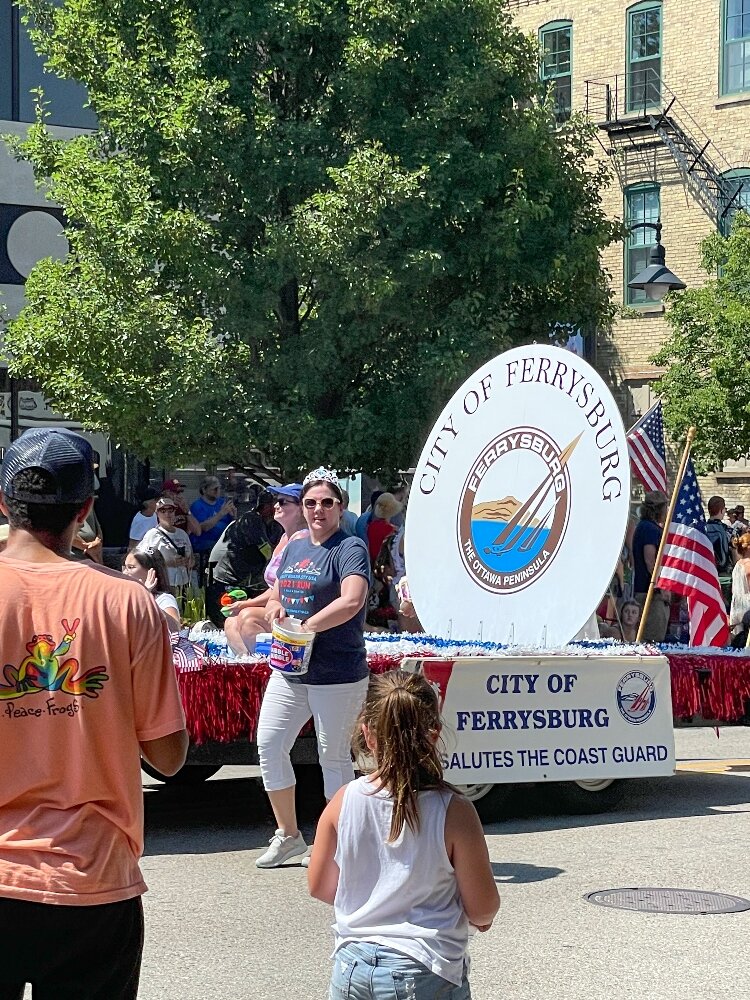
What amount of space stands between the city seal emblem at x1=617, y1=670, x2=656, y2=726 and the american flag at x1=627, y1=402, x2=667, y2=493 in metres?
2.65

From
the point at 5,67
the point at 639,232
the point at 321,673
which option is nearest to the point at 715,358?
the point at 639,232

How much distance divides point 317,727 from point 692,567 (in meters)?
3.92

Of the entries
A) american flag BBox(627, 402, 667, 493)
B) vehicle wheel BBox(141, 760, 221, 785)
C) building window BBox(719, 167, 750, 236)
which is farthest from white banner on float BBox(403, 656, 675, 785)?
building window BBox(719, 167, 750, 236)

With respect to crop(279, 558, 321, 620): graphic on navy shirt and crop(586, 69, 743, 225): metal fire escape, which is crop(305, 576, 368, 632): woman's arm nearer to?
crop(279, 558, 321, 620): graphic on navy shirt

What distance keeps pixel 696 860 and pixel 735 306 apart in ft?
57.7

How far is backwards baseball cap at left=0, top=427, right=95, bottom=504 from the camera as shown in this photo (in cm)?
320

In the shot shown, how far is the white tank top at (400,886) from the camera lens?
328 cm

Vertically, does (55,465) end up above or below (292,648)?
above

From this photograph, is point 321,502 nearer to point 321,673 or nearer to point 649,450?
point 321,673

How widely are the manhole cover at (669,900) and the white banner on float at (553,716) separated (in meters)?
1.65

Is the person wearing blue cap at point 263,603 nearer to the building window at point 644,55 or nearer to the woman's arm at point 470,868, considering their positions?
the woman's arm at point 470,868

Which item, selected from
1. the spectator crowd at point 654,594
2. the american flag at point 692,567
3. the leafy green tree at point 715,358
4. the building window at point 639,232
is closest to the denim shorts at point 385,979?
the american flag at point 692,567

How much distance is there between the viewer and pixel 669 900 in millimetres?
6770

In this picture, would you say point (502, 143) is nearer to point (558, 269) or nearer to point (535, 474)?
point (558, 269)
